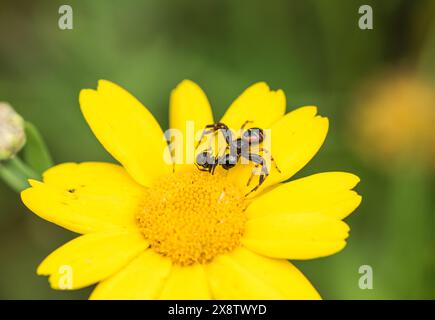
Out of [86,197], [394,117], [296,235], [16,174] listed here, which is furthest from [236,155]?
[394,117]

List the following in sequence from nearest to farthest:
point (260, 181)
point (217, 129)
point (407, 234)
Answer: point (260, 181) < point (217, 129) < point (407, 234)

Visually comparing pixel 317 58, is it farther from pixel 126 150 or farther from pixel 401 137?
pixel 126 150

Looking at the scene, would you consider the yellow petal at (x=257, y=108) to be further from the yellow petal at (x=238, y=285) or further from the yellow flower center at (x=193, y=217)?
Answer: the yellow petal at (x=238, y=285)

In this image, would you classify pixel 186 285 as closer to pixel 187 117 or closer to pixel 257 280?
pixel 257 280

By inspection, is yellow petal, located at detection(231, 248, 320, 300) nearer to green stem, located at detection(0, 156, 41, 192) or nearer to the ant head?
the ant head

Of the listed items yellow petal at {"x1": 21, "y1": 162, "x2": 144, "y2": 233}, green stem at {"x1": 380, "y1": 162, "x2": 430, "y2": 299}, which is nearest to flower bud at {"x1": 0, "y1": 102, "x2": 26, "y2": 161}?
yellow petal at {"x1": 21, "y1": 162, "x2": 144, "y2": 233}
